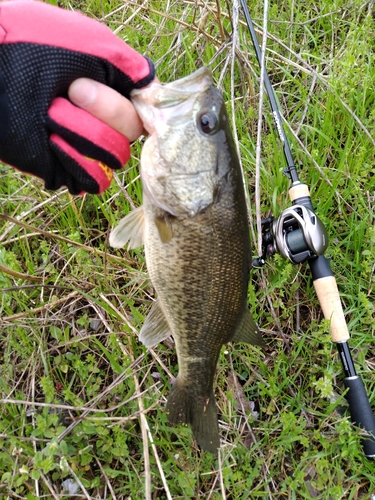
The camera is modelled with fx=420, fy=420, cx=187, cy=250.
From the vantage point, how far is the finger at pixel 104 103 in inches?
58.7

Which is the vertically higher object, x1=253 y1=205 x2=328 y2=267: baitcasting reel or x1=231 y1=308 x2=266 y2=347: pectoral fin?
x1=253 y1=205 x2=328 y2=267: baitcasting reel

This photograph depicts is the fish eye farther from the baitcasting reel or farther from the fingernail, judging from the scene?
the baitcasting reel

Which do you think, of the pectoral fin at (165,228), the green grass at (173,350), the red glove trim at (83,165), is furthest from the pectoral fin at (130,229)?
the green grass at (173,350)

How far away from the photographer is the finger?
149cm

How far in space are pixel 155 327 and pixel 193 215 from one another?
0.63m

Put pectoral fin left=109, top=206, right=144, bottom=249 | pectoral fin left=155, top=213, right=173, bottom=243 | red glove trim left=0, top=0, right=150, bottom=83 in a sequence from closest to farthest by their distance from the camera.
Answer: red glove trim left=0, top=0, right=150, bottom=83, pectoral fin left=155, top=213, right=173, bottom=243, pectoral fin left=109, top=206, right=144, bottom=249

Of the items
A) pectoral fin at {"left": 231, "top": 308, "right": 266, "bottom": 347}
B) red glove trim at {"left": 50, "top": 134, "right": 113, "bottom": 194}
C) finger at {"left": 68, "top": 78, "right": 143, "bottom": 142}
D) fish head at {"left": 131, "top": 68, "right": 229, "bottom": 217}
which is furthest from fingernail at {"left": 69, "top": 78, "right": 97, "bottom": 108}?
pectoral fin at {"left": 231, "top": 308, "right": 266, "bottom": 347}

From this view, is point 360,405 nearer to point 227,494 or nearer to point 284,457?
point 284,457

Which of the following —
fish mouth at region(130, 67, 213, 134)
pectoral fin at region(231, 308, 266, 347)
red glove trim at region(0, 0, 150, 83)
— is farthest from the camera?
pectoral fin at region(231, 308, 266, 347)

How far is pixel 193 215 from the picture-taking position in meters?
1.81

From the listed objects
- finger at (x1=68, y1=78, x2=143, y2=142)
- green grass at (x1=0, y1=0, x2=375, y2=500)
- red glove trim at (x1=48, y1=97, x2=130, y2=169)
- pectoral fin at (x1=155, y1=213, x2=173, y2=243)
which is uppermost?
finger at (x1=68, y1=78, x2=143, y2=142)

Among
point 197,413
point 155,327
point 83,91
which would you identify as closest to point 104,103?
point 83,91

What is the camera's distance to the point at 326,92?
315 cm

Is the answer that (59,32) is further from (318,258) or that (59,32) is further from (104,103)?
(318,258)
